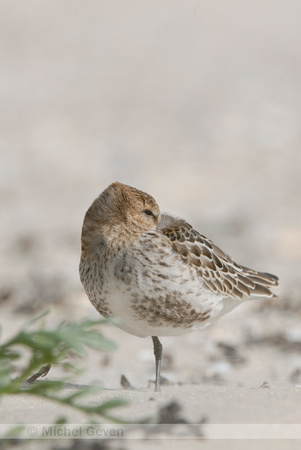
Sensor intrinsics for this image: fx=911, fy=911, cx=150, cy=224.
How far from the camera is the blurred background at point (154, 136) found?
8.91 meters

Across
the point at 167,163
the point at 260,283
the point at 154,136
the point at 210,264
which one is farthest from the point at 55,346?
the point at 154,136

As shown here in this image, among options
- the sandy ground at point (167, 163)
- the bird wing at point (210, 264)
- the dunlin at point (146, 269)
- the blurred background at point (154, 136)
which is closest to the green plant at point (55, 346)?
the sandy ground at point (167, 163)

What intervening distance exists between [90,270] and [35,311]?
2.63 meters

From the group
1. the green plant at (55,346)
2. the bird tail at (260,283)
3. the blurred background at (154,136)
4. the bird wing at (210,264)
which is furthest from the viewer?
the blurred background at (154,136)

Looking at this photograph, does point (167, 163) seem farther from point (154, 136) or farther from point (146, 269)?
point (146, 269)

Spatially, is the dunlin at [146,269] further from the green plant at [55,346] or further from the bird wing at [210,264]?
the green plant at [55,346]

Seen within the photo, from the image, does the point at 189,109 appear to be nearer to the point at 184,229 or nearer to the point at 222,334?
the point at 222,334

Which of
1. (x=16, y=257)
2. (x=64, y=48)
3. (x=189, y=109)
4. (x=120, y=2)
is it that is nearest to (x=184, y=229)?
(x=16, y=257)

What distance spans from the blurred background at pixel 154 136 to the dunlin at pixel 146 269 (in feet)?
4.24

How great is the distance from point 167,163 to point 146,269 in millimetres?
7466

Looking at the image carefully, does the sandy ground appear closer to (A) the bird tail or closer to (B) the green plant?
(B) the green plant

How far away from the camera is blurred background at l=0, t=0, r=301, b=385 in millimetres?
8914

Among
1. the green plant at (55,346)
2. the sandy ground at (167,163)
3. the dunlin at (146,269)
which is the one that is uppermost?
the sandy ground at (167,163)

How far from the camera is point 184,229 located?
20.3 ft
